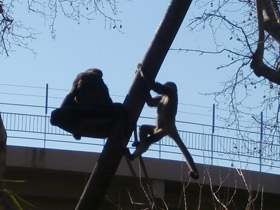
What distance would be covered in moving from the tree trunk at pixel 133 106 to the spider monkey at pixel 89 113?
0.37 ft

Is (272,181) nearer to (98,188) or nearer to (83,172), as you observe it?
(83,172)

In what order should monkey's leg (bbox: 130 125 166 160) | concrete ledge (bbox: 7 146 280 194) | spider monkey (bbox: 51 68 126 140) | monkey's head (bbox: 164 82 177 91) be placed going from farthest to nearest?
concrete ledge (bbox: 7 146 280 194) → monkey's head (bbox: 164 82 177 91) → monkey's leg (bbox: 130 125 166 160) → spider monkey (bbox: 51 68 126 140)

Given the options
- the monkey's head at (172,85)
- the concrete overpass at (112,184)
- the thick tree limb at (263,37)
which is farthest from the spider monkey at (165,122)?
the concrete overpass at (112,184)

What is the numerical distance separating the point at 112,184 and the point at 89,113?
1399cm

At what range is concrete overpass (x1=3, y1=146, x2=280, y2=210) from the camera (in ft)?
70.2

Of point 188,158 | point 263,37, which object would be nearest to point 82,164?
point 263,37

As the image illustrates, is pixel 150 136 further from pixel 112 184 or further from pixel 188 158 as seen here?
pixel 112 184

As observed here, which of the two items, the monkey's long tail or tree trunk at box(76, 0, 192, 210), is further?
the monkey's long tail

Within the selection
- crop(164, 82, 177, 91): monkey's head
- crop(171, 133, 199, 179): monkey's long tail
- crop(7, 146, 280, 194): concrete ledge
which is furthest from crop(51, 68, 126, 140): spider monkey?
crop(7, 146, 280, 194): concrete ledge

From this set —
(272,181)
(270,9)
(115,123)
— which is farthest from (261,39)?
(272,181)

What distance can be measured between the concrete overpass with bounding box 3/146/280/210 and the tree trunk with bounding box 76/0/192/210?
1398 centimetres

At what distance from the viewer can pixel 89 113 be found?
26.3 feet

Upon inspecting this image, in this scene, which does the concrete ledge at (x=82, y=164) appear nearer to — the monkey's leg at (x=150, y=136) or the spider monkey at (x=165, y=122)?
the spider monkey at (x=165, y=122)

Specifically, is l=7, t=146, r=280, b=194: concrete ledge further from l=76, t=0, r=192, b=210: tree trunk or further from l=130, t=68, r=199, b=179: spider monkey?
l=76, t=0, r=192, b=210: tree trunk
